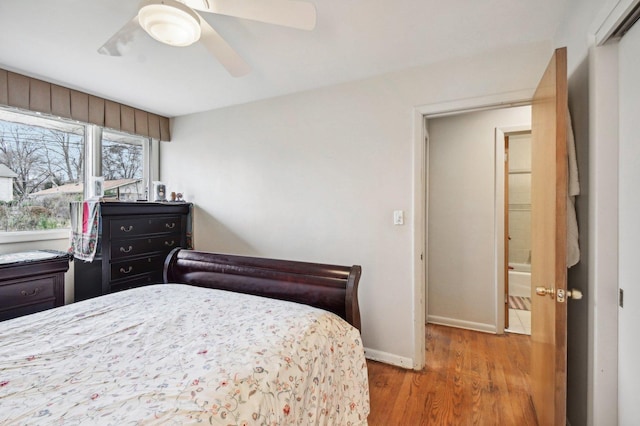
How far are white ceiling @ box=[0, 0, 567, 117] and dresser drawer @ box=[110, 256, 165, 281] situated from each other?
5.40ft

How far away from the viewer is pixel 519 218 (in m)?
4.64

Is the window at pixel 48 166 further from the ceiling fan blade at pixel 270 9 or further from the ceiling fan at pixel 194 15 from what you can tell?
the ceiling fan blade at pixel 270 9

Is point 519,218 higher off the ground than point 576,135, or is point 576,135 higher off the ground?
point 576,135

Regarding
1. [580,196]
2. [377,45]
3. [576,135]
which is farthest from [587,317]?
[377,45]

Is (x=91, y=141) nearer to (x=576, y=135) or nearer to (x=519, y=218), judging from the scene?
(x=576, y=135)

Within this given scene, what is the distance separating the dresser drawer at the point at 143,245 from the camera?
2646 mm

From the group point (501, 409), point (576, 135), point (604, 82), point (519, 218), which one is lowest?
point (501, 409)

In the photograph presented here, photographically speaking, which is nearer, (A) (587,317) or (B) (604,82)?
(B) (604,82)

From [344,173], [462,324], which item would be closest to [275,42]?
[344,173]

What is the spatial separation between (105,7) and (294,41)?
1.08 meters

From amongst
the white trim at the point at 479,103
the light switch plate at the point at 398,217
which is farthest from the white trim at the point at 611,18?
the light switch plate at the point at 398,217

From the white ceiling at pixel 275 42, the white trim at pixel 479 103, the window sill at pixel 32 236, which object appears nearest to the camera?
the white ceiling at pixel 275 42

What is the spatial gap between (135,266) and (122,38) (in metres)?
2.10

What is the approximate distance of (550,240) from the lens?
140 centimetres
